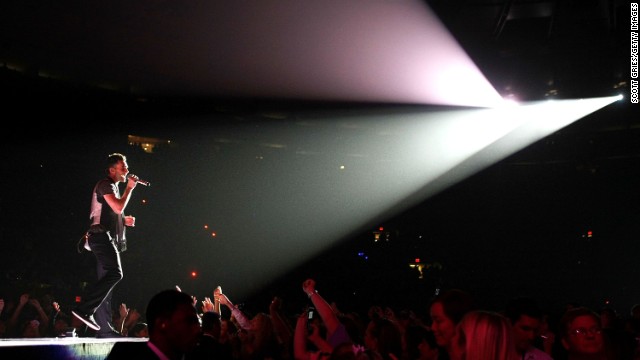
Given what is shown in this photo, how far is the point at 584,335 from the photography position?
11.4ft

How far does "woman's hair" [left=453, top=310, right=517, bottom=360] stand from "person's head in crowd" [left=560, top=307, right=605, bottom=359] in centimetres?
103

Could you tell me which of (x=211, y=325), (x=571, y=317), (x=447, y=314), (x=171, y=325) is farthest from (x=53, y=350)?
(x=571, y=317)

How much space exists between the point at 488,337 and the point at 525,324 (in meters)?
1.48

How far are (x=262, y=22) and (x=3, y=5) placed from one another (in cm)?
407

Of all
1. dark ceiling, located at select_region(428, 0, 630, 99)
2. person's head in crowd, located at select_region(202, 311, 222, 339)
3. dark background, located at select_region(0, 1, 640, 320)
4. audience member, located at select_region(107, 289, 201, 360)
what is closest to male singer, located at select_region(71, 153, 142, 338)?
person's head in crowd, located at select_region(202, 311, 222, 339)

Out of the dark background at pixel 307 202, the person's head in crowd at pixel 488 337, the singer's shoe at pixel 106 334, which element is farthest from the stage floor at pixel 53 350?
the dark background at pixel 307 202

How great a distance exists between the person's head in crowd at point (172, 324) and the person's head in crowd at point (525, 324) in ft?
6.22

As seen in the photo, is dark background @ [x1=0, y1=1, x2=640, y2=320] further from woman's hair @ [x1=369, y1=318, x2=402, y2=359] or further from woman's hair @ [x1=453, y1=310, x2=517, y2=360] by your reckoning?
woman's hair @ [x1=453, y1=310, x2=517, y2=360]

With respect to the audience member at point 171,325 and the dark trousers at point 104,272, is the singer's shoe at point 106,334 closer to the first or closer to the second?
the dark trousers at point 104,272

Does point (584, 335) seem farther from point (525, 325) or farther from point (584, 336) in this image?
point (525, 325)

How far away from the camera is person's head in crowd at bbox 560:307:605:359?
11.4ft

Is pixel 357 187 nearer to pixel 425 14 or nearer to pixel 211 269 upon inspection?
pixel 211 269

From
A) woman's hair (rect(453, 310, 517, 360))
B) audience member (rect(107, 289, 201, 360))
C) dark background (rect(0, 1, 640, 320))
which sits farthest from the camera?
dark background (rect(0, 1, 640, 320))

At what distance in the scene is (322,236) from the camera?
67.7ft
